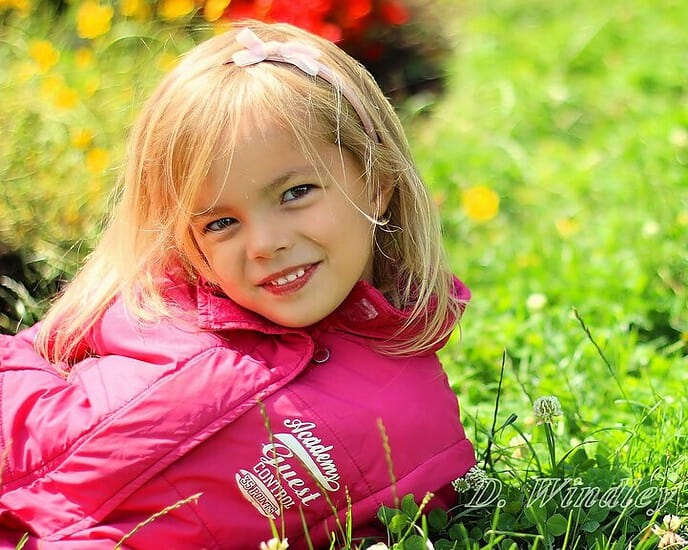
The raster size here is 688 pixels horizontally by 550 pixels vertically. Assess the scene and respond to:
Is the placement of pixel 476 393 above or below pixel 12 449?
below

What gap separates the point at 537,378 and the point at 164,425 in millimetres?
1248

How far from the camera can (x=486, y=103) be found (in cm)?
514

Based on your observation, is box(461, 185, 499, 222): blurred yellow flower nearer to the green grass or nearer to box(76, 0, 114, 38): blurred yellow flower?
the green grass

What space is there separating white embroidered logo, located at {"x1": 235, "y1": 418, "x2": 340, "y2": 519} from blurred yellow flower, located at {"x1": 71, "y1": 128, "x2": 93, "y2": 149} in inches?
60.8

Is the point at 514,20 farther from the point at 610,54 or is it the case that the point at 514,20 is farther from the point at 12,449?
the point at 12,449

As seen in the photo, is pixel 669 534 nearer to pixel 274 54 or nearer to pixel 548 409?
pixel 548 409

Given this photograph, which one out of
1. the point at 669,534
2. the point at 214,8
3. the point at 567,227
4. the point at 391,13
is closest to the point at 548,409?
the point at 669,534

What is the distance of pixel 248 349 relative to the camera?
209 centimetres

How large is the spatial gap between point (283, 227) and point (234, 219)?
0.34 feet

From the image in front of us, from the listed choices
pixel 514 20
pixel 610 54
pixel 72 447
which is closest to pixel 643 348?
pixel 72 447

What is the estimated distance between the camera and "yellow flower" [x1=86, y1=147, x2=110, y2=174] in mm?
3105

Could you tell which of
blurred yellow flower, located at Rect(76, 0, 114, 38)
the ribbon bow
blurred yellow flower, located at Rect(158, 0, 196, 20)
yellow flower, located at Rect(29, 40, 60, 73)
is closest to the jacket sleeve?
the ribbon bow

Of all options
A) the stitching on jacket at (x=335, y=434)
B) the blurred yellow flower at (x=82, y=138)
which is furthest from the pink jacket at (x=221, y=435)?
the blurred yellow flower at (x=82, y=138)

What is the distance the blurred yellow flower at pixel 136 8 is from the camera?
3.57 meters
